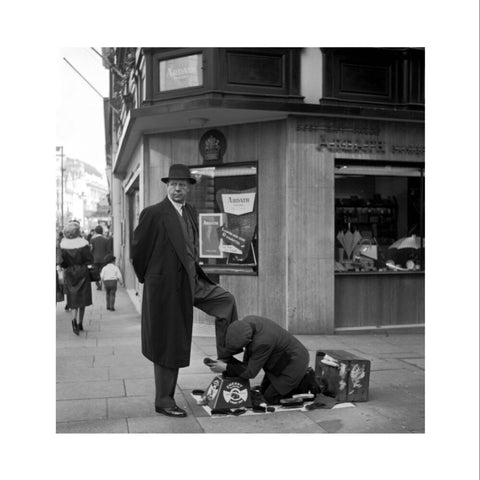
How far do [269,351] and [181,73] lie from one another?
5239 mm

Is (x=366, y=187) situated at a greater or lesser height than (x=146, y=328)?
greater

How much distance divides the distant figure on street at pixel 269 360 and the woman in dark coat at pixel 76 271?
4.60 metres

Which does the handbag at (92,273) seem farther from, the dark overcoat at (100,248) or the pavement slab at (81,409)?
the dark overcoat at (100,248)

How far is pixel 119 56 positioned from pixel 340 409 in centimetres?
1082

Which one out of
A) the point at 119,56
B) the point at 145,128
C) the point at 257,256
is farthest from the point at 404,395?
the point at 119,56

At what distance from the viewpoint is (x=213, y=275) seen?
9.55m

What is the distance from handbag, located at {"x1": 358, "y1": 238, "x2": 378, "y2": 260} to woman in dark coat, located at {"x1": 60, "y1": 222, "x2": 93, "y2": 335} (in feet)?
14.1

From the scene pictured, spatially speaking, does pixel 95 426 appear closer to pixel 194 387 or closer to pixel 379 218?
pixel 194 387

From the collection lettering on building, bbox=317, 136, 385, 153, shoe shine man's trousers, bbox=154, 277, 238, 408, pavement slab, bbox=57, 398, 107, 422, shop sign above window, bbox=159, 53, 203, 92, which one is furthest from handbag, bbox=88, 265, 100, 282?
shoe shine man's trousers, bbox=154, 277, 238, 408

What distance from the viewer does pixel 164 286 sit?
5.16 meters

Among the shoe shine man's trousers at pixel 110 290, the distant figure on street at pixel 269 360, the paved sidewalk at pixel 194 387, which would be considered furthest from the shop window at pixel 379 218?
the shoe shine man's trousers at pixel 110 290

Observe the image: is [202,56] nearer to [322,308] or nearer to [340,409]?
[322,308]

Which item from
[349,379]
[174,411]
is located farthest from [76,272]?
[349,379]

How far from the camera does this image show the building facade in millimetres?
8953
